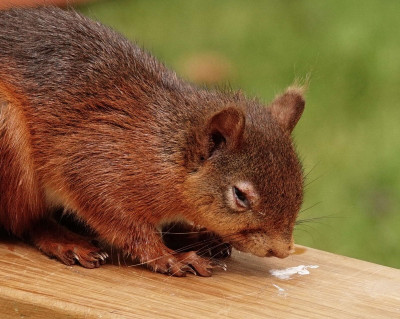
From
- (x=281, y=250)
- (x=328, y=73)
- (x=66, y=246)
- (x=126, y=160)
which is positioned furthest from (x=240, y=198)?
(x=328, y=73)

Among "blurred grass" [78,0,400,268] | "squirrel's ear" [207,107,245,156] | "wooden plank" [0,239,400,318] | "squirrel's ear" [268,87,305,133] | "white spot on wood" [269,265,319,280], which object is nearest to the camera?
"wooden plank" [0,239,400,318]

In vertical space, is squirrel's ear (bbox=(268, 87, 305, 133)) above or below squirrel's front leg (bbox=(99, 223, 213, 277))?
above

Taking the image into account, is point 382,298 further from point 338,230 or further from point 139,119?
point 338,230

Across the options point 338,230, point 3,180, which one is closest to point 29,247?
point 3,180

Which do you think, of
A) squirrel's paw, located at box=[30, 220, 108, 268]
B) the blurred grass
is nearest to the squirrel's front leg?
squirrel's paw, located at box=[30, 220, 108, 268]

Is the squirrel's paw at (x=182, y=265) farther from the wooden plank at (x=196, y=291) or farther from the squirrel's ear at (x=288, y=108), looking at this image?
the squirrel's ear at (x=288, y=108)

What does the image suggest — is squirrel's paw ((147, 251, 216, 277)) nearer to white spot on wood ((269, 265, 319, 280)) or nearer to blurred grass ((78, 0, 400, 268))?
white spot on wood ((269, 265, 319, 280))

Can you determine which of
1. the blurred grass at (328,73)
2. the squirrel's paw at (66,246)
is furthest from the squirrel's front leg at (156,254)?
the blurred grass at (328,73)

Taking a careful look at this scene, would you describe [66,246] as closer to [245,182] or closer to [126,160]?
[126,160]
